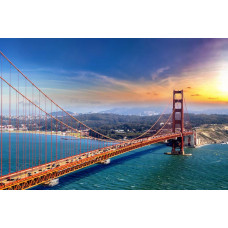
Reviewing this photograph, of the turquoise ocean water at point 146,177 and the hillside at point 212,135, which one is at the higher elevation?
the hillside at point 212,135

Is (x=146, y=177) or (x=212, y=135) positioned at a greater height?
Answer: (x=212, y=135)

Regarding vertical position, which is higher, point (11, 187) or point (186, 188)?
point (11, 187)

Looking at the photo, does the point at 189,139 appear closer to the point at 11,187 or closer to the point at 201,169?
the point at 201,169

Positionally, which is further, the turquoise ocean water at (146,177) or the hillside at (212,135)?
the hillside at (212,135)

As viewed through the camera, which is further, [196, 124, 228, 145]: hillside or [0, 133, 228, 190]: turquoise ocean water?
[196, 124, 228, 145]: hillside

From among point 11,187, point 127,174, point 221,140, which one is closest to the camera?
point 11,187

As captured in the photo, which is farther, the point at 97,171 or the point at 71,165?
the point at 97,171

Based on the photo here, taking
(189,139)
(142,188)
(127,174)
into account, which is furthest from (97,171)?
(189,139)

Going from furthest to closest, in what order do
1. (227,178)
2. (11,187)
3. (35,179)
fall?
(227,178)
(35,179)
(11,187)

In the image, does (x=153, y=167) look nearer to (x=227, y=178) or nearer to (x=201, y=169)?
(x=201, y=169)

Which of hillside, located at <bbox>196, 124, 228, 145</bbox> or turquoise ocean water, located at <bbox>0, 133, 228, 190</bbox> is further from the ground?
hillside, located at <bbox>196, 124, 228, 145</bbox>

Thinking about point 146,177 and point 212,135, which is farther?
point 212,135
